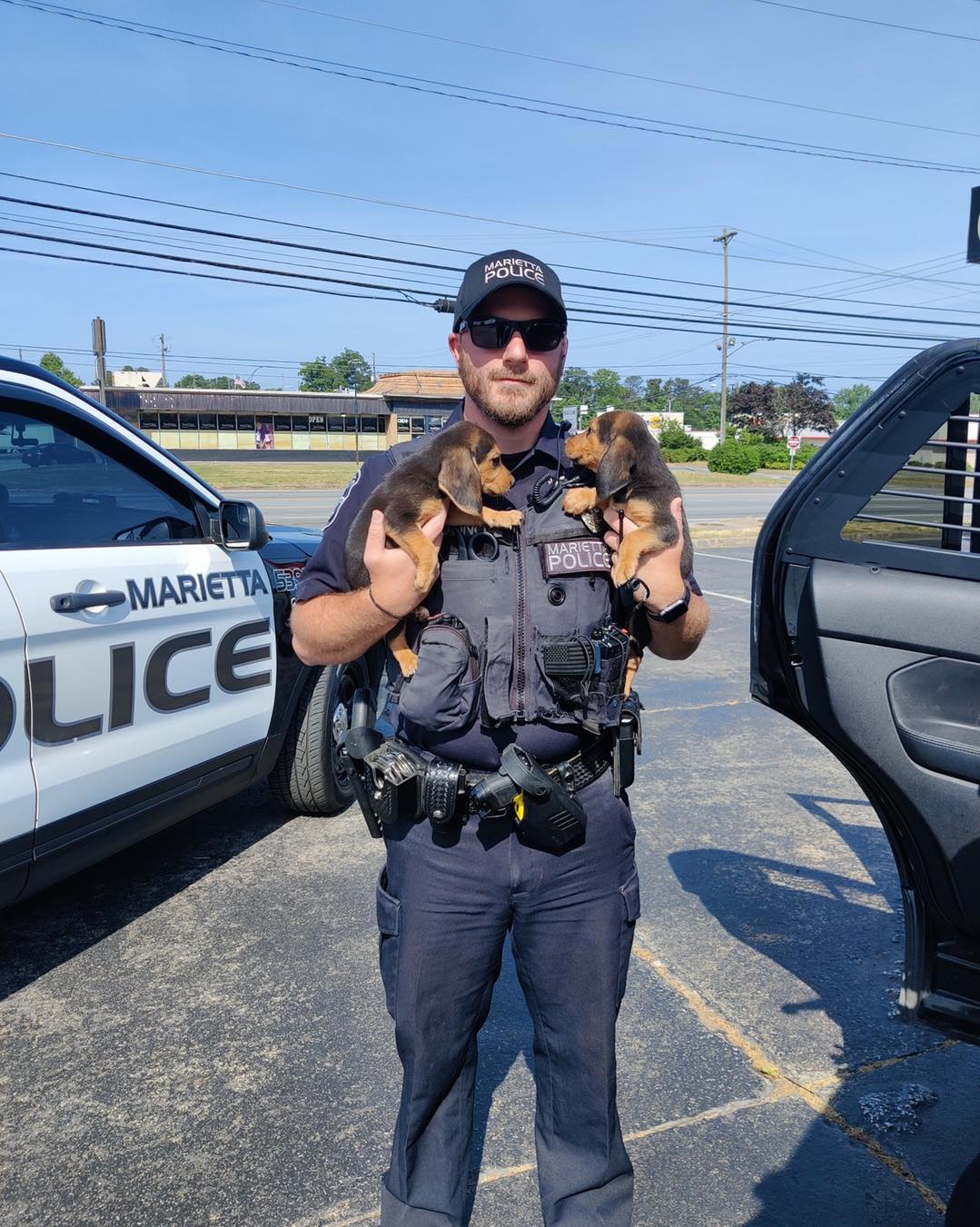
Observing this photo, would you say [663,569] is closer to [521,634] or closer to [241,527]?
[521,634]

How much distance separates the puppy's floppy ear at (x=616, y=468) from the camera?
6.45ft

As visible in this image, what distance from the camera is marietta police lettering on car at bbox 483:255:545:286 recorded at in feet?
6.65

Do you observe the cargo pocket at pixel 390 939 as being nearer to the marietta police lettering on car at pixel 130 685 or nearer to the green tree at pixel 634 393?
the marietta police lettering on car at pixel 130 685

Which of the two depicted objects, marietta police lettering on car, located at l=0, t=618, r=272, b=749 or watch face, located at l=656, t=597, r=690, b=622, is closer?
watch face, located at l=656, t=597, r=690, b=622

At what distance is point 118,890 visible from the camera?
3.98 meters

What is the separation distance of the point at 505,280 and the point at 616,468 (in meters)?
0.43

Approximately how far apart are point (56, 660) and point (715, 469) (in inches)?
1959

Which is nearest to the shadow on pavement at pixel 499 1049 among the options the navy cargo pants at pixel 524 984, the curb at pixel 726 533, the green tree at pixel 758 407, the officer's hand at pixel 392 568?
the navy cargo pants at pixel 524 984

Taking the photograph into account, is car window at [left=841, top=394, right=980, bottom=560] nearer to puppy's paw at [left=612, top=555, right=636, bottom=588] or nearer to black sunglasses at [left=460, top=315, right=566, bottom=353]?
puppy's paw at [left=612, top=555, right=636, bottom=588]

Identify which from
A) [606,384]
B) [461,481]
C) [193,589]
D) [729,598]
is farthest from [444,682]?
[606,384]

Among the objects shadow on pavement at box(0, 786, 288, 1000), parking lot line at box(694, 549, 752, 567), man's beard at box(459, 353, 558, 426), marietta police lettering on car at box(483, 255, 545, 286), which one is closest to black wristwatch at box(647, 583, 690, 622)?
man's beard at box(459, 353, 558, 426)

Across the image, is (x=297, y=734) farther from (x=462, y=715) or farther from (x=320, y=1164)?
(x=462, y=715)

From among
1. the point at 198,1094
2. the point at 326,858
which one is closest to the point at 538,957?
the point at 198,1094

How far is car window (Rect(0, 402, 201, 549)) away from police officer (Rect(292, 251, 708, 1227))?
1.56 metres
